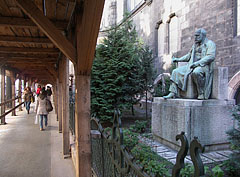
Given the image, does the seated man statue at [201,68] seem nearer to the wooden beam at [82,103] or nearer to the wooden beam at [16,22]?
the wooden beam at [82,103]

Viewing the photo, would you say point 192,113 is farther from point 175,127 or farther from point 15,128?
point 15,128

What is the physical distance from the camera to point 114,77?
809cm

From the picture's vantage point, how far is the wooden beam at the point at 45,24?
2.13m

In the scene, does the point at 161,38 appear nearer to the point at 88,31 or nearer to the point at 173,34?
the point at 173,34

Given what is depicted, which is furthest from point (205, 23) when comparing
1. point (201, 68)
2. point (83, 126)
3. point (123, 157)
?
point (123, 157)

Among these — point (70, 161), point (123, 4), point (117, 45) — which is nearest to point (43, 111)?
point (70, 161)

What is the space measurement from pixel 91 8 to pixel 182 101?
12.0 feet

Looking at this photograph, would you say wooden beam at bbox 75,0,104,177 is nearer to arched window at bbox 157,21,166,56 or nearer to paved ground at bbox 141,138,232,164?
paved ground at bbox 141,138,232,164

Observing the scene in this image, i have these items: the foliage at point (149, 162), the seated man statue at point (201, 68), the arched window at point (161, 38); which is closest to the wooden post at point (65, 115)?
the foliage at point (149, 162)

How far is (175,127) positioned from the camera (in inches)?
190

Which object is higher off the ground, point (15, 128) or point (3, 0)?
point (3, 0)

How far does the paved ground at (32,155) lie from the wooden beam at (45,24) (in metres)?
2.59

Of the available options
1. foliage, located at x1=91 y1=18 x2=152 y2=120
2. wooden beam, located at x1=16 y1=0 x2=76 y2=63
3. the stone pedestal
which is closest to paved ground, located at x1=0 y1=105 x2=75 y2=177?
foliage, located at x1=91 y1=18 x2=152 y2=120

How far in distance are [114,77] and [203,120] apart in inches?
173
